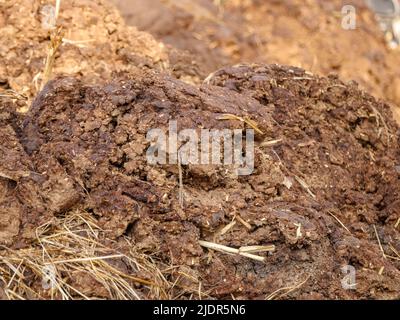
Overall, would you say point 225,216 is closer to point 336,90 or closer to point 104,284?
point 104,284

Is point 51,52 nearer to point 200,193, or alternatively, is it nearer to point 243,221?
point 200,193

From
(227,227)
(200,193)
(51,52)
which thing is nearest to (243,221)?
(227,227)

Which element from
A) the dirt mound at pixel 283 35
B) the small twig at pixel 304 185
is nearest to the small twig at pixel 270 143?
the small twig at pixel 304 185

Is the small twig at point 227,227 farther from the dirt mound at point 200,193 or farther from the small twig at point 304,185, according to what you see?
the small twig at point 304,185

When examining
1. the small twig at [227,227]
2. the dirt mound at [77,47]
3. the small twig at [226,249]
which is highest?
the dirt mound at [77,47]

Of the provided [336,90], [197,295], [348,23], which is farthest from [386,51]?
[197,295]

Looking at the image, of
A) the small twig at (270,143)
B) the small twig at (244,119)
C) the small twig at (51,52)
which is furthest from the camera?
the small twig at (51,52)

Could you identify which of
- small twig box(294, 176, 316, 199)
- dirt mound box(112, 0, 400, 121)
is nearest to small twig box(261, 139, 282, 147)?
small twig box(294, 176, 316, 199)
